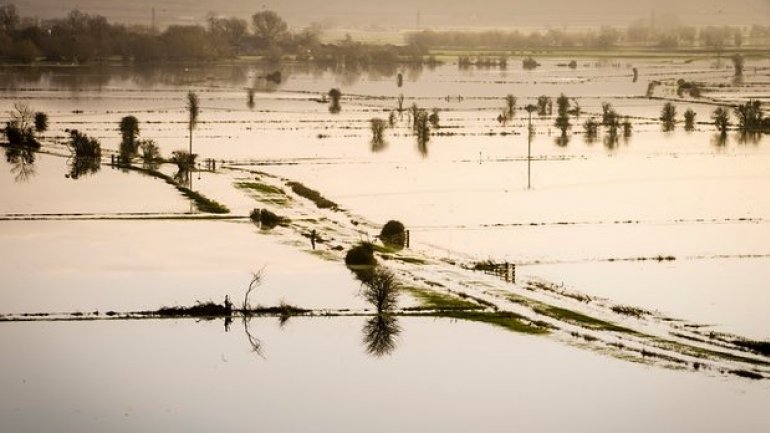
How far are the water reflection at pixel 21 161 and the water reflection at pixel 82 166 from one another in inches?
42.1

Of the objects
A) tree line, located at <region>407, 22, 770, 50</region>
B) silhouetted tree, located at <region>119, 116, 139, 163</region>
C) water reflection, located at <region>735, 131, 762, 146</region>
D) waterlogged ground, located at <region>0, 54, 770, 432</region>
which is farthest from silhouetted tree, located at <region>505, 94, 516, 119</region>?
tree line, located at <region>407, 22, 770, 50</region>

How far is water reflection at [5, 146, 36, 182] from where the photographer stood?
40.5m

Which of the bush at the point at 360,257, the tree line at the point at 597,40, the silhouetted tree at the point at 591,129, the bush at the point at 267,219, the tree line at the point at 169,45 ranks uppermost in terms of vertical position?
the tree line at the point at 597,40

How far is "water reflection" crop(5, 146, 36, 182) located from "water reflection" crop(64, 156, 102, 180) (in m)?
1.07

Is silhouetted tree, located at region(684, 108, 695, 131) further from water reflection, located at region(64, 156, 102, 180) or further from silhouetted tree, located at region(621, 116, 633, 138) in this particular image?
water reflection, located at region(64, 156, 102, 180)

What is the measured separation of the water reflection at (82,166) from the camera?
40741 mm

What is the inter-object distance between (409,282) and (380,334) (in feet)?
10.2

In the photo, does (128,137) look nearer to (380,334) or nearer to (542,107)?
(542,107)

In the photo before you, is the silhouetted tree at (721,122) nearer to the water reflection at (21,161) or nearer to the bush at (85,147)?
the bush at (85,147)

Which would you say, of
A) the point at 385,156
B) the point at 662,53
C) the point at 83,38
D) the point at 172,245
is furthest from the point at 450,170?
the point at 662,53

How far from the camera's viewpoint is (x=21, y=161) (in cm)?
4362

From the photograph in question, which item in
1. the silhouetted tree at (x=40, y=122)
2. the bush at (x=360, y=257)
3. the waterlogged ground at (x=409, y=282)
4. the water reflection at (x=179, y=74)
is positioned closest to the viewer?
the waterlogged ground at (x=409, y=282)

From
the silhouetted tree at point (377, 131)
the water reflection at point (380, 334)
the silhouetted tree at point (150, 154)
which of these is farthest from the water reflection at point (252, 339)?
the silhouetted tree at point (377, 131)

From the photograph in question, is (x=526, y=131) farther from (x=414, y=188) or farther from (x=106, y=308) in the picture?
(x=106, y=308)
